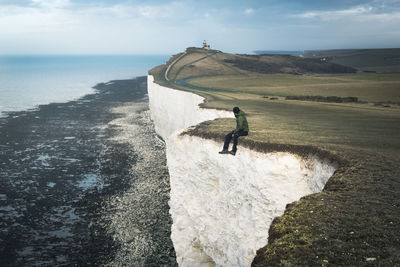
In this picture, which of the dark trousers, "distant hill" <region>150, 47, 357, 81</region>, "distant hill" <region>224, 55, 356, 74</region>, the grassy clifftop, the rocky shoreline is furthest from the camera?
"distant hill" <region>224, 55, 356, 74</region>

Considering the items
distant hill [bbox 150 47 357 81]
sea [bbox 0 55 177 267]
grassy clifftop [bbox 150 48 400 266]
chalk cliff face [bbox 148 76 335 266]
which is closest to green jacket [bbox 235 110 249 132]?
grassy clifftop [bbox 150 48 400 266]

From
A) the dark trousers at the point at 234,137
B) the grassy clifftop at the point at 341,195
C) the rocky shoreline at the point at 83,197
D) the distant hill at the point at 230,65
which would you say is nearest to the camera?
the grassy clifftop at the point at 341,195

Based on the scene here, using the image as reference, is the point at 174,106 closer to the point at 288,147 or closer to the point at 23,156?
the point at 23,156

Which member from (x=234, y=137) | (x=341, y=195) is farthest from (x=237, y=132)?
(x=341, y=195)

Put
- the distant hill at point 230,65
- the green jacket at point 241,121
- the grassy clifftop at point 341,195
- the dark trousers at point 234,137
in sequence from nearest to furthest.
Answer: the grassy clifftop at point 341,195
the green jacket at point 241,121
the dark trousers at point 234,137
the distant hill at point 230,65

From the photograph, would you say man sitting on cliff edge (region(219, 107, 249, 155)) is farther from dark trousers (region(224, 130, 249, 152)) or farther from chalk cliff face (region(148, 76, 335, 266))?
chalk cliff face (region(148, 76, 335, 266))

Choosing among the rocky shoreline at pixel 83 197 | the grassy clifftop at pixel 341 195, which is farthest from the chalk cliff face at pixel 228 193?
the rocky shoreline at pixel 83 197

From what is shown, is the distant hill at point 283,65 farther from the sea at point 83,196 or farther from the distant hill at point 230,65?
the sea at point 83,196
